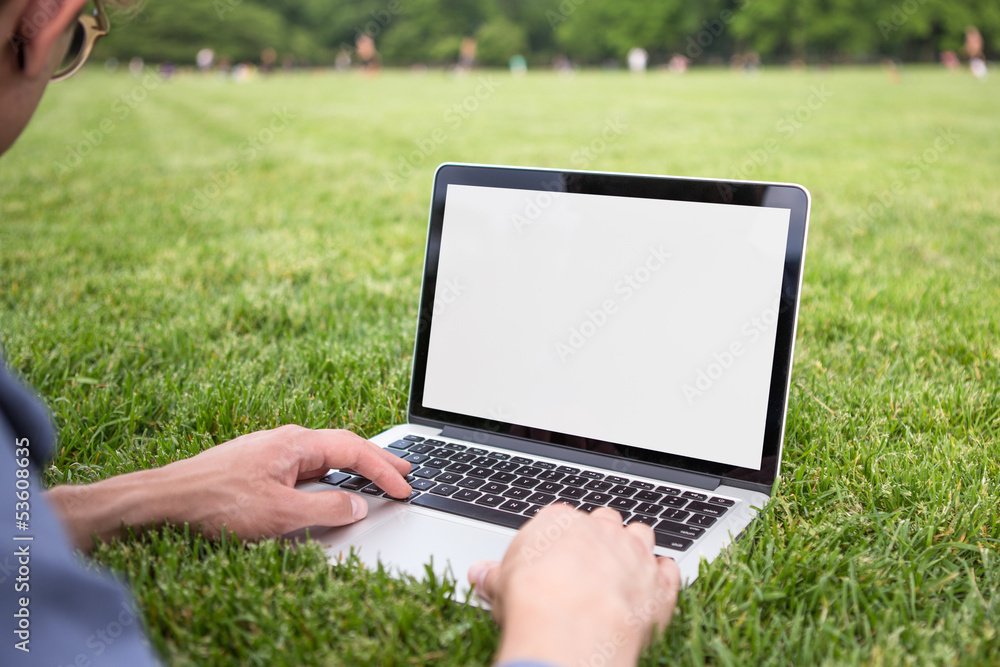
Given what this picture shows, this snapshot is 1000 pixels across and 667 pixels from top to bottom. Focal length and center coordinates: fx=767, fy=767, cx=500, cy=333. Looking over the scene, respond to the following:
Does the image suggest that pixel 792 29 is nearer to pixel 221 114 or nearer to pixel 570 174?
pixel 221 114

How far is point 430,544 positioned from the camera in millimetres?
1491

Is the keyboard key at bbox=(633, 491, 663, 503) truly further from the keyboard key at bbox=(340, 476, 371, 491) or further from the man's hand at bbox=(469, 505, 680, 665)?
the keyboard key at bbox=(340, 476, 371, 491)

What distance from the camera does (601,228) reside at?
1860mm

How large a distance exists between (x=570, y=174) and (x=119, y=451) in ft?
4.97

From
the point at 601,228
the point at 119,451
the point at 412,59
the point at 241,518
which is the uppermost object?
the point at 412,59

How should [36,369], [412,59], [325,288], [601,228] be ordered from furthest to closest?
[412,59] → [325,288] → [36,369] → [601,228]

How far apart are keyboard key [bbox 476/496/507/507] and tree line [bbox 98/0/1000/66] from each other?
52551 millimetres

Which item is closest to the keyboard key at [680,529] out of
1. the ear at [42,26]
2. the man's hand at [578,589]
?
the man's hand at [578,589]

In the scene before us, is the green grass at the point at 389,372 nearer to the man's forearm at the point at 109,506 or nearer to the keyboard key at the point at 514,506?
the man's forearm at the point at 109,506

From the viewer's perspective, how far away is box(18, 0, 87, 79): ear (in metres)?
1.03

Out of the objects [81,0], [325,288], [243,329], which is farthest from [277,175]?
[81,0]

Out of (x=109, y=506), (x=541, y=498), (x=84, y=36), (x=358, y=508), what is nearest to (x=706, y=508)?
(x=541, y=498)

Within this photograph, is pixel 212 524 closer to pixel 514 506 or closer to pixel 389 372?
pixel 514 506

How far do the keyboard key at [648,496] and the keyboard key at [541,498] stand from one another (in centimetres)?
18
